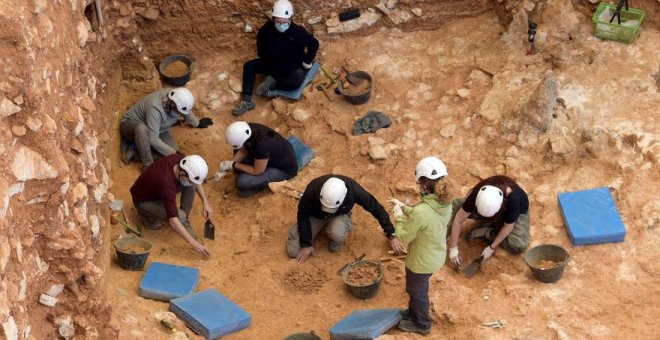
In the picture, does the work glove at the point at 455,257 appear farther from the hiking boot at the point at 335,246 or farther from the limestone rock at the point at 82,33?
the limestone rock at the point at 82,33

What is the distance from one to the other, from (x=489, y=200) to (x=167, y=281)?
9.27ft

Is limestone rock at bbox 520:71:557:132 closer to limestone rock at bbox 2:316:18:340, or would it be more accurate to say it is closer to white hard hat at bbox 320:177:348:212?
white hard hat at bbox 320:177:348:212

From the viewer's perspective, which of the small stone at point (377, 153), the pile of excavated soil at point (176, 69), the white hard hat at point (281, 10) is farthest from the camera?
the pile of excavated soil at point (176, 69)

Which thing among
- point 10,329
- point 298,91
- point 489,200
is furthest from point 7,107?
point 298,91

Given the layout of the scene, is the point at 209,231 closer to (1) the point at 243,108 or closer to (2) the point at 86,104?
(2) the point at 86,104

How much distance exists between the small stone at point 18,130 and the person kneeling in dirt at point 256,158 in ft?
10.7

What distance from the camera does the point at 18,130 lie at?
18.0ft

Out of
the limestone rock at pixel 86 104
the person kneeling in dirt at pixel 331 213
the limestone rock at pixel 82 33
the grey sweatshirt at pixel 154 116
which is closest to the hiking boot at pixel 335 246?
the person kneeling in dirt at pixel 331 213

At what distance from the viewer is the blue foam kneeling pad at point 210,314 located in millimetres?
6973

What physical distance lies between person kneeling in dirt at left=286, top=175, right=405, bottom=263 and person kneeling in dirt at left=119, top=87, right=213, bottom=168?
178cm

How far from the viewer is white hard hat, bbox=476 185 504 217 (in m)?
7.39

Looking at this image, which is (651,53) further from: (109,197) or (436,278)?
(109,197)

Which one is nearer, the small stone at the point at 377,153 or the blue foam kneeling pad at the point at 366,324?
the blue foam kneeling pad at the point at 366,324

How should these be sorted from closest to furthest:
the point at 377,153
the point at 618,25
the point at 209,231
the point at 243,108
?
the point at 209,231 → the point at 618,25 → the point at 377,153 → the point at 243,108
